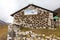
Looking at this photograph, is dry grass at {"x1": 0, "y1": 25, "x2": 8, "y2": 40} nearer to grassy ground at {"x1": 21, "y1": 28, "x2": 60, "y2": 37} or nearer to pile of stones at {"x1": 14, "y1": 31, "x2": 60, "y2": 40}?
pile of stones at {"x1": 14, "y1": 31, "x2": 60, "y2": 40}

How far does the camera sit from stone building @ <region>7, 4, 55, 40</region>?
1356mm

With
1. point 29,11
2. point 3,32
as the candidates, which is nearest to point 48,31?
point 29,11

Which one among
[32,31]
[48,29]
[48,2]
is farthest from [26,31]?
[48,2]

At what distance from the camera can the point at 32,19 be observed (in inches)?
55.3

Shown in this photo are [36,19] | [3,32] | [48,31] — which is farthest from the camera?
[3,32]

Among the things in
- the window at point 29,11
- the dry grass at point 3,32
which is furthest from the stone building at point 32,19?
the dry grass at point 3,32

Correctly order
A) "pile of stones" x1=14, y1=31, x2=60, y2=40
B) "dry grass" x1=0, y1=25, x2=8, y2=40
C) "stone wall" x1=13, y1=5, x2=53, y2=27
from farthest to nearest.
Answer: "dry grass" x1=0, y1=25, x2=8, y2=40
"stone wall" x1=13, y1=5, x2=53, y2=27
"pile of stones" x1=14, y1=31, x2=60, y2=40

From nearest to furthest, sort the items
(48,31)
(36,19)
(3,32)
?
1. (48,31)
2. (36,19)
3. (3,32)

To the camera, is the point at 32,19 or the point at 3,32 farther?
the point at 3,32

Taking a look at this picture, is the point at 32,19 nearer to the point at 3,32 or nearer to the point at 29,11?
the point at 29,11

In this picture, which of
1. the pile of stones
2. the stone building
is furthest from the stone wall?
the pile of stones

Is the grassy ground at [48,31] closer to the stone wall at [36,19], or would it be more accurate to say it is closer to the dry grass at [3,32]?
the stone wall at [36,19]

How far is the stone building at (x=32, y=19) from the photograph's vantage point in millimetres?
1356

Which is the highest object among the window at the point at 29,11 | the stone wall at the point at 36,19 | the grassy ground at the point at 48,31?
the window at the point at 29,11
